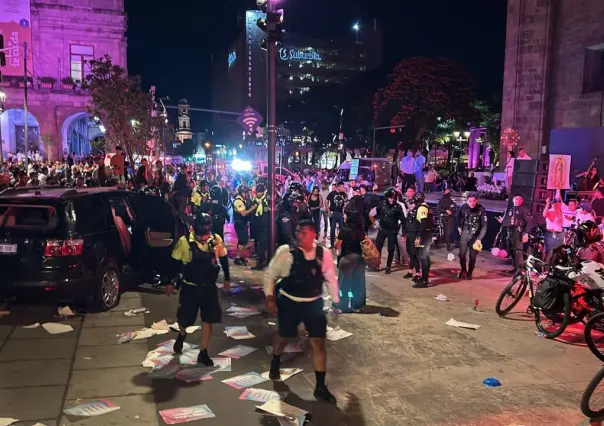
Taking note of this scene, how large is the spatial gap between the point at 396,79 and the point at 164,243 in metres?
39.0

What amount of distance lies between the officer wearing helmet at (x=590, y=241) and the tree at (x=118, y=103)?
2698cm

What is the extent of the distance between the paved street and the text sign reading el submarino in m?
132

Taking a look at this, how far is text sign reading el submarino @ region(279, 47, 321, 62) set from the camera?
13462 centimetres

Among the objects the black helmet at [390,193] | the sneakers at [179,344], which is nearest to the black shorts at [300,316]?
the sneakers at [179,344]

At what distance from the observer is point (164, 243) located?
925 cm

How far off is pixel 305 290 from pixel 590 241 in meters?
4.71

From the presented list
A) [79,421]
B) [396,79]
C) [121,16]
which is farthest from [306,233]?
[121,16]

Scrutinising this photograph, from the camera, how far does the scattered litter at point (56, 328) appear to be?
23.4 ft

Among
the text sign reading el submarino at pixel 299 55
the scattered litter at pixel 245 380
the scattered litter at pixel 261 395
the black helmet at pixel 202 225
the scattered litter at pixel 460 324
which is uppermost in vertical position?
the text sign reading el submarino at pixel 299 55

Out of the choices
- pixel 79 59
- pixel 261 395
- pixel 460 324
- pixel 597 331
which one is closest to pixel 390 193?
pixel 460 324

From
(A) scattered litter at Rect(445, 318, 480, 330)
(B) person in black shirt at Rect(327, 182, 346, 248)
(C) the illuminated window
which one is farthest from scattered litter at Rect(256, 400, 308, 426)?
(C) the illuminated window

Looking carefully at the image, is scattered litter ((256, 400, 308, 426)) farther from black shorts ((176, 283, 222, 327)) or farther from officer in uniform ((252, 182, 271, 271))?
officer in uniform ((252, 182, 271, 271))

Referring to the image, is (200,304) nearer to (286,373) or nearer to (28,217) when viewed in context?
(286,373)

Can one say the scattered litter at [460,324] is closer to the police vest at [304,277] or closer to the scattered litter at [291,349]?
the scattered litter at [291,349]
